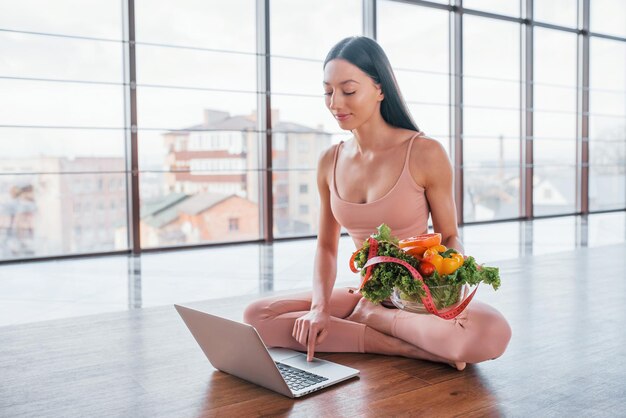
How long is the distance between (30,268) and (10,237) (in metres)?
0.87

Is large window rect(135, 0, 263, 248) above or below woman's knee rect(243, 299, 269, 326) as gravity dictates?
above

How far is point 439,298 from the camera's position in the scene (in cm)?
160

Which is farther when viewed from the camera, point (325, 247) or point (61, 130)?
point (61, 130)

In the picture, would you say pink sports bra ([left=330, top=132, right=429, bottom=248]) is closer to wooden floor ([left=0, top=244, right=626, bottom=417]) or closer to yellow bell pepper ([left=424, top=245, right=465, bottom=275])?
wooden floor ([left=0, top=244, right=626, bottom=417])

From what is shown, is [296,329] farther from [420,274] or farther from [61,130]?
[61,130]

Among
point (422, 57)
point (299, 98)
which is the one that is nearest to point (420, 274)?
point (299, 98)

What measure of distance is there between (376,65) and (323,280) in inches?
27.8

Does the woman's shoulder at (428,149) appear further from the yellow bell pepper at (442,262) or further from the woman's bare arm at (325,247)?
the yellow bell pepper at (442,262)

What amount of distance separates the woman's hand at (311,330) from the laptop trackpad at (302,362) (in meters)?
0.02

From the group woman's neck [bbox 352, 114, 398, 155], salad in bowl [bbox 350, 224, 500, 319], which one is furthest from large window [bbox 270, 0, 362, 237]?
salad in bowl [bbox 350, 224, 500, 319]

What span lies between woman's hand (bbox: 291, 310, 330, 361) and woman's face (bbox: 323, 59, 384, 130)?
61cm

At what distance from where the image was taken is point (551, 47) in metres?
9.05

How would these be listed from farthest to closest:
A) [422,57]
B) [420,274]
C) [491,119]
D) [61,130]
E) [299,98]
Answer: [491,119]
[422,57]
[299,98]
[61,130]
[420,274]

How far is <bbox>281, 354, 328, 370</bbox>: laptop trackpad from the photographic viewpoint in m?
2.00
